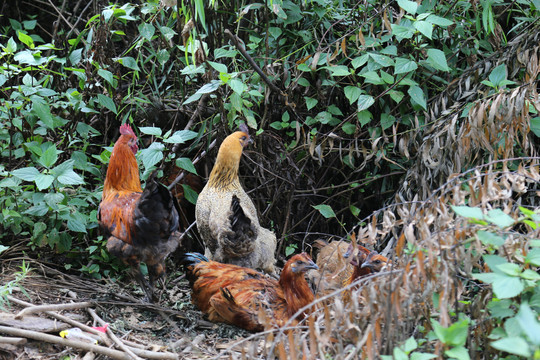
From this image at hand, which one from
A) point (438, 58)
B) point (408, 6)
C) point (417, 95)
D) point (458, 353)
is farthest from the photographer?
point (417, 95)

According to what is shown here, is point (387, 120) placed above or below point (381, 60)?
below

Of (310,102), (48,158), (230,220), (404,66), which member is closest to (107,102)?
(48,158)

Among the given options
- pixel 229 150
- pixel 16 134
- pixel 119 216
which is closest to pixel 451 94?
pixel 229 150

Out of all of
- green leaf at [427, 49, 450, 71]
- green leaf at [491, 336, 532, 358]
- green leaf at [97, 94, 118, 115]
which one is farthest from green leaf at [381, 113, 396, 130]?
green leaf at [491, 336, 532, 358]

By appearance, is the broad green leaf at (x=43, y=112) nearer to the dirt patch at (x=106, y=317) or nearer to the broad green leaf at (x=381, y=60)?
the dirt patch at (x=106, y=317)

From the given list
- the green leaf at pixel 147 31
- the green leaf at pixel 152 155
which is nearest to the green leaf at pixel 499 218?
the green leaf at pixel 152 155

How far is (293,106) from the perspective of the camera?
470 centimetres

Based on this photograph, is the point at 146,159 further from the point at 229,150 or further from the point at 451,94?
the point at 451,94

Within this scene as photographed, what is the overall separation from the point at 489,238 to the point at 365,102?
2267 mm

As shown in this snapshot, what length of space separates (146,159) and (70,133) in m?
1.08

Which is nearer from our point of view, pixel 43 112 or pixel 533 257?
pixel 533 257

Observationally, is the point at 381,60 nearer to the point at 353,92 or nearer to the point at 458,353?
the point at 353,92

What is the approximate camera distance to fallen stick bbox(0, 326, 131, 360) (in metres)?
3.25

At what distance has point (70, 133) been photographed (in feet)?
16.5
